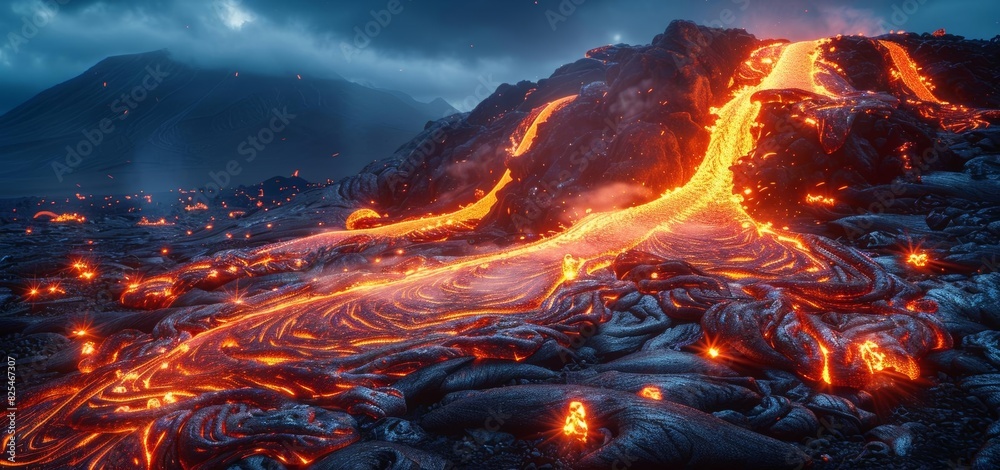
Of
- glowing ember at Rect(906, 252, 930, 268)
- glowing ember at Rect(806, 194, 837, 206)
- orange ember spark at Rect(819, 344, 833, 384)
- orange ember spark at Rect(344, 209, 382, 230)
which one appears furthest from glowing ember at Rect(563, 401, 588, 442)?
orange ember spark at Rect(344, 209, 382, 230)

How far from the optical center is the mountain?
268ft

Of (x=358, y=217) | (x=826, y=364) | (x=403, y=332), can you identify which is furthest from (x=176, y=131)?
(x=826, y=364)

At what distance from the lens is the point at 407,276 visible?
1015cm

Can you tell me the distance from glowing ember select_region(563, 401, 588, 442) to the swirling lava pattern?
1.62 metres

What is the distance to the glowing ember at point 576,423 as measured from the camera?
184 inches

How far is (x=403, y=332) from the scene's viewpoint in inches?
288

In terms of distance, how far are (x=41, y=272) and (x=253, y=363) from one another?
1257 centimetres

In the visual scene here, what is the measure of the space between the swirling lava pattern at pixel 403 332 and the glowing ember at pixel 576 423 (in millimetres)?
1623

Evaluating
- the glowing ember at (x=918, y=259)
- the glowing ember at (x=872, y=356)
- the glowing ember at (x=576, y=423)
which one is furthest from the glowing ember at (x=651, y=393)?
the glowing ember at (x=918, y=259)

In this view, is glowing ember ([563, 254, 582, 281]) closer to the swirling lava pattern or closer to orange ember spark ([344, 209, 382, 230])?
the swirling lava pattern

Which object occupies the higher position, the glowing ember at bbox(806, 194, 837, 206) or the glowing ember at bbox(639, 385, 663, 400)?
the glowing ember at bbox(806, 194, 837, 206)

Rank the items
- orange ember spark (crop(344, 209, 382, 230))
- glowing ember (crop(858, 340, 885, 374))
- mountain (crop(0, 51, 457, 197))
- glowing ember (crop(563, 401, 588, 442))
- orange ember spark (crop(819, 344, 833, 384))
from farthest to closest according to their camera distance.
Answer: mountain (crop(0, 51, 457, 197)), orange ember spark (crop(344, 209, 382, 230)), glowing ember (crop(858, 340, 885, 374)), orange ember spark (crop(819, 344, 833, 384)), glowing ember (crop(563, 401, 588, 442))

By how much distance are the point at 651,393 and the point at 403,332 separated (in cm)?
408

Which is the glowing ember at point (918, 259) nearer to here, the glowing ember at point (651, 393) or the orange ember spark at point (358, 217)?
the glowing ember at point (651, 393)
